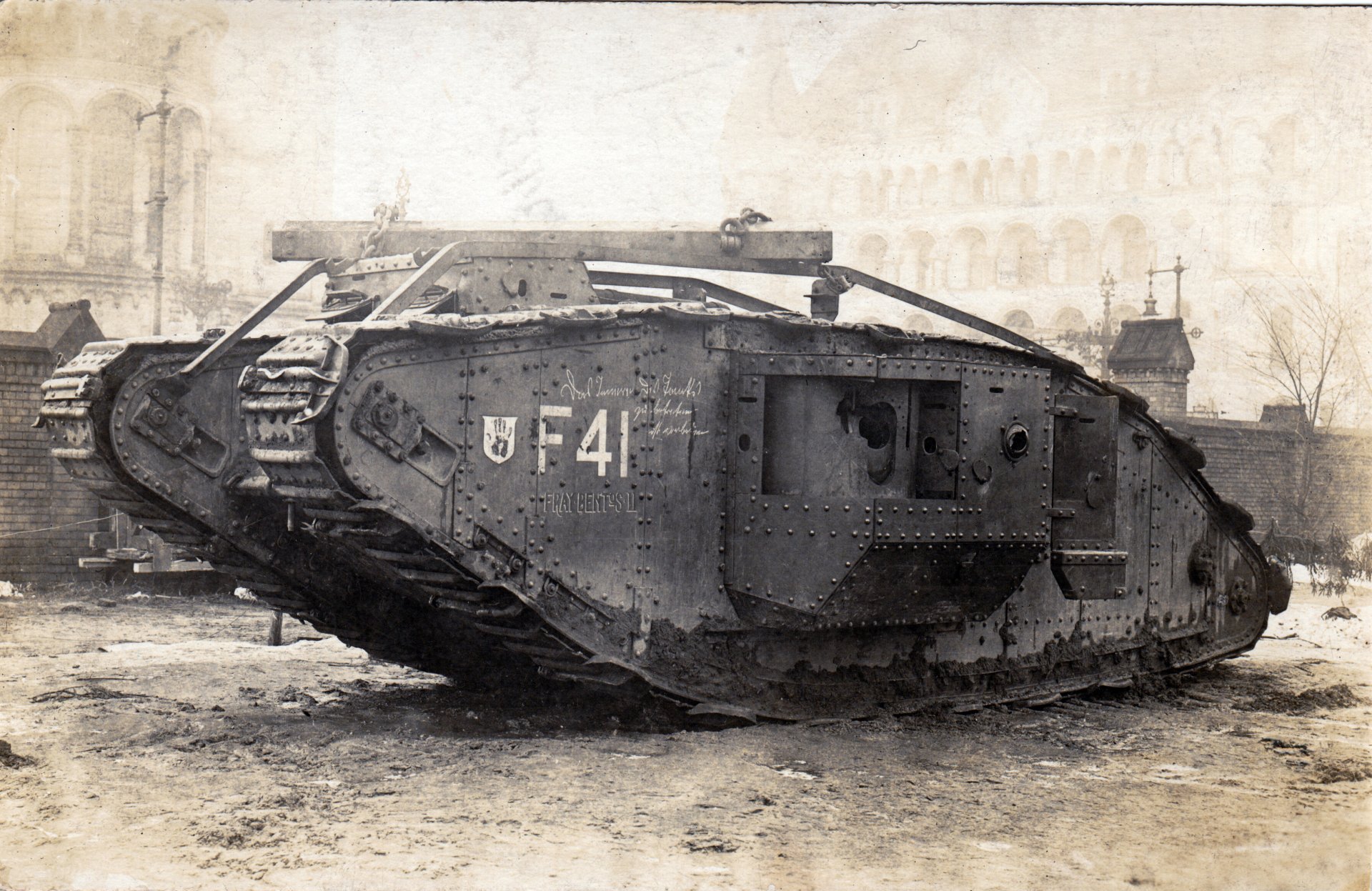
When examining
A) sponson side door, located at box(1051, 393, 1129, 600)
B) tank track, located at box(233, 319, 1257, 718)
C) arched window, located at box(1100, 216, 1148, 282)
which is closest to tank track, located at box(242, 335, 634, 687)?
tank track, located at box(233, 319, 1257, 718)

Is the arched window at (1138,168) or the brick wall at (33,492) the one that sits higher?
the arched window at (1138,168)

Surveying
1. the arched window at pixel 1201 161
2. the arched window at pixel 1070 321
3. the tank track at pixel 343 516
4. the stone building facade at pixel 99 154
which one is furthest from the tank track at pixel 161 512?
the arched window at pixel 1070 321

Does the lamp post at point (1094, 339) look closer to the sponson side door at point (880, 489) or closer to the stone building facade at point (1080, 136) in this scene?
the stone building facade at point (1080, 136)

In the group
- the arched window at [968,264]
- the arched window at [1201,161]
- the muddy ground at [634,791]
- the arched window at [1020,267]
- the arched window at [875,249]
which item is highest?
the arched window at [1020,267]

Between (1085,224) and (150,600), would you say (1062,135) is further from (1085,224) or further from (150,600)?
(150,600)

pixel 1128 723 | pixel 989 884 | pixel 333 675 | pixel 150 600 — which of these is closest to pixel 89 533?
pixel 150 600

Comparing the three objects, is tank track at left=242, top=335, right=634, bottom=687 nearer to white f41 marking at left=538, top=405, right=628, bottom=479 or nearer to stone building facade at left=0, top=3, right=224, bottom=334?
white f41 marking at left=538, top=405, right=628, bottom=479
